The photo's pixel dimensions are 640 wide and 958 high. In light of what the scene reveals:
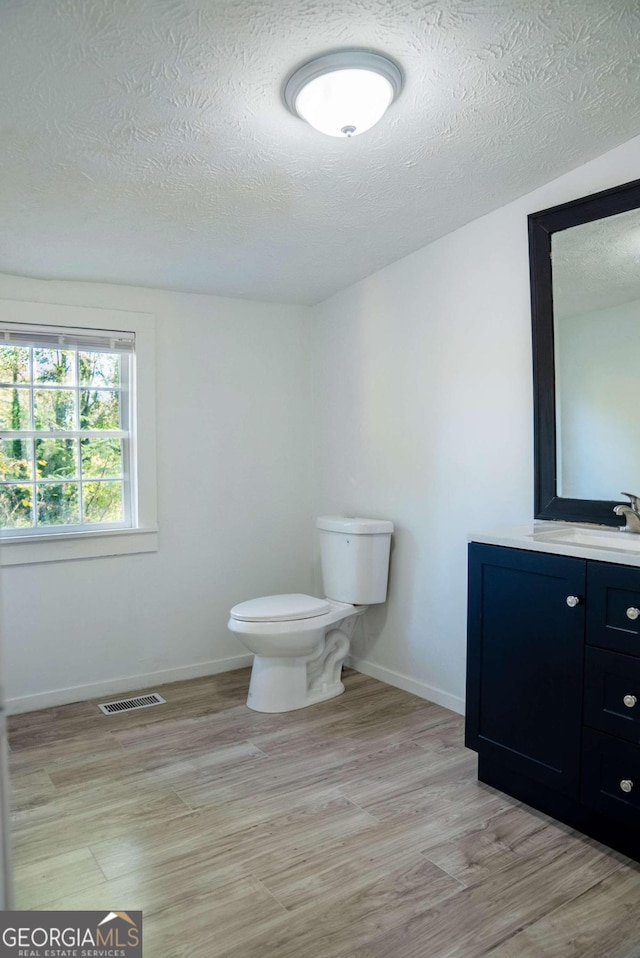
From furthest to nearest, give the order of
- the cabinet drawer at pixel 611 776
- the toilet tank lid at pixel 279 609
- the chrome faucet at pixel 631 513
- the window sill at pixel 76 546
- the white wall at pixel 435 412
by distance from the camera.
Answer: the window sill at pixel 76 546 → the toilet tank lid at pixel 279 609 → the white wall at pixel 435 412 → the chrome faucet at pixel 631 513 → the cabinet drawer at pixel 611 776

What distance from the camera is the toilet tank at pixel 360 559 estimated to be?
320 centimetres

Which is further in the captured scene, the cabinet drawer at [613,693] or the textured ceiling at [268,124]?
the cabinet drawer at [613,693]

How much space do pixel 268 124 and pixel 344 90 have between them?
0.29 m

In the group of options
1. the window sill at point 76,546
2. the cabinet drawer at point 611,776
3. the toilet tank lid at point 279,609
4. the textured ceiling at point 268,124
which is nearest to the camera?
the textured ceiling at point 268,124

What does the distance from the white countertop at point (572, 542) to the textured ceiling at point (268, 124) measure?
126 centimetres

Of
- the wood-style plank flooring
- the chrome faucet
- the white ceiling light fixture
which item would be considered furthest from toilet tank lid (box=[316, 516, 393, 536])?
the white ceiling light fixture

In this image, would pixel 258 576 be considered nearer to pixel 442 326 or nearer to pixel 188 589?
pixel 188 589

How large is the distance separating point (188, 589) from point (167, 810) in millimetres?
1460

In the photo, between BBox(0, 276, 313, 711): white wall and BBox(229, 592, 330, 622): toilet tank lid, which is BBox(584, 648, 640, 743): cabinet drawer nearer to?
BBox(229, 592, 330, 622): toilet tank lid

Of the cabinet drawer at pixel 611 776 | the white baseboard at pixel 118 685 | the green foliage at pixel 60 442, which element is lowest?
the white baseboard at pixel 118 685

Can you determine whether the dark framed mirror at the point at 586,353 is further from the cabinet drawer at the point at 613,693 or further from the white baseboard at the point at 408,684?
the white baseboard at the point at 408,684

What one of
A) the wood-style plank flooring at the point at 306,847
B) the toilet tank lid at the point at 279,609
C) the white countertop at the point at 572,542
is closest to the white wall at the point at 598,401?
the white countertop at the point at 572,542

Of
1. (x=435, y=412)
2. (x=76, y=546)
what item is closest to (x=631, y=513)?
(x=435, y=412)

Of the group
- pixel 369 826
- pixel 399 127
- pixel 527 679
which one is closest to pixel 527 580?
pixel 527 679
